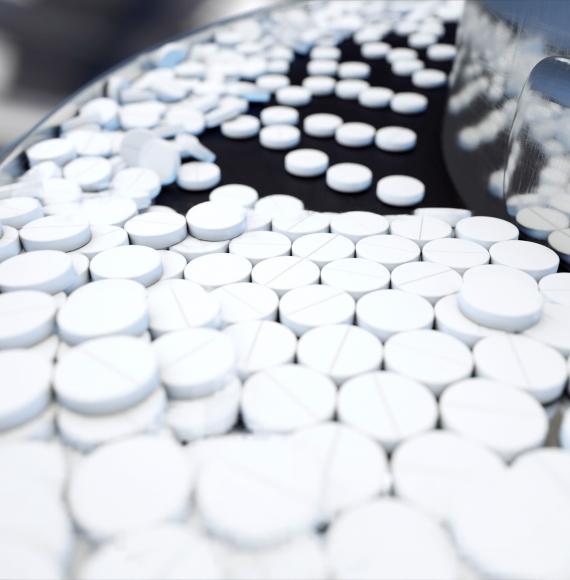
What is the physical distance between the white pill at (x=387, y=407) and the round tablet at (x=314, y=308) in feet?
0.52

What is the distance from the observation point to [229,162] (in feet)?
5.64

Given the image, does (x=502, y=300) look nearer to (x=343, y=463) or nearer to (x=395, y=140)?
(x=343, y=463)

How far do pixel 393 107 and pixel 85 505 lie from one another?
5.68ft

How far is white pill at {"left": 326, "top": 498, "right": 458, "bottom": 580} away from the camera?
2.03 feet

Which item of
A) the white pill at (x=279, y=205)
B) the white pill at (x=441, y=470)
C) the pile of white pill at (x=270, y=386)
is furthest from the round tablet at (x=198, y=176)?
the white pill at (x=441, y=470)

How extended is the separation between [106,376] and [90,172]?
867 millimetres

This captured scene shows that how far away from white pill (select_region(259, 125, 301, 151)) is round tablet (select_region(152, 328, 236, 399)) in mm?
996

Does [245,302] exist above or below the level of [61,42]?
below

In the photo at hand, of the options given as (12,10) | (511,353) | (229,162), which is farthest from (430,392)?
(12,10)

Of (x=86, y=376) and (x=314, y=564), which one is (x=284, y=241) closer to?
(x=86, y=376)

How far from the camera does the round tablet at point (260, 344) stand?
0.91 m

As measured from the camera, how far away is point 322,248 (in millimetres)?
1213

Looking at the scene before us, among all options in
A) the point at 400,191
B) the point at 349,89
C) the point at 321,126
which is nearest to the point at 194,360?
the point at 400,191

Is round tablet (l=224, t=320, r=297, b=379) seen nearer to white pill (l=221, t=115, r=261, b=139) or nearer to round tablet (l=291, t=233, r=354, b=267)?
round tablet (l=291, t=233, r=354, b=267)
